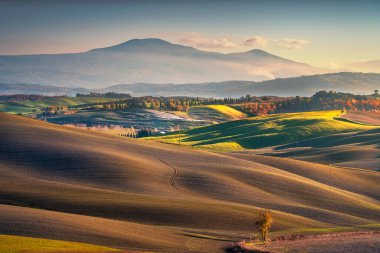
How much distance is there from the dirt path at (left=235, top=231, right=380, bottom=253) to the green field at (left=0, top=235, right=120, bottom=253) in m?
14.2

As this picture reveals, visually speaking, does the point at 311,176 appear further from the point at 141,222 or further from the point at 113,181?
the point at 141,222

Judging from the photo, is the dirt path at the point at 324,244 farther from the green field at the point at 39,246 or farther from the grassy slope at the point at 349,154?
the grassy slope at the point at 349,154

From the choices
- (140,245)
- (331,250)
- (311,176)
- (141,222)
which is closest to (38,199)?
(141,222)

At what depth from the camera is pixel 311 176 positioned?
119 meters

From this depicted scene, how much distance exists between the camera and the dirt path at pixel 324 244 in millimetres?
59312

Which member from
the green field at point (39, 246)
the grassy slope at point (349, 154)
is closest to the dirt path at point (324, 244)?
the green field at point (39, 246)

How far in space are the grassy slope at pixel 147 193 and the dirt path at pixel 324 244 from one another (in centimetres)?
477

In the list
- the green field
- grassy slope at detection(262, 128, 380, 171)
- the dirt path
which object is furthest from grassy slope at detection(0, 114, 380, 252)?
grassy slope at detection(262, 128, 380, 171)

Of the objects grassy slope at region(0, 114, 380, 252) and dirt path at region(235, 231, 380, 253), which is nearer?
dirt path at region(235, 231, 380, 253)

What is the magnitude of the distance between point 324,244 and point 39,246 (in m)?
25.4

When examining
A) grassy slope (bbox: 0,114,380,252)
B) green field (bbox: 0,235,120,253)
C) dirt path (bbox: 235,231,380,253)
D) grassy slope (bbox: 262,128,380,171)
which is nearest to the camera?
green field (bbox: 0,235,120,253)

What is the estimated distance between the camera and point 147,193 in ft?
282

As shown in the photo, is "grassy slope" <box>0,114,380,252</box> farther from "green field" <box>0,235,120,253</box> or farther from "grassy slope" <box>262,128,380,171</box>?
"grassy slope" <box>262,128,380,171</box>

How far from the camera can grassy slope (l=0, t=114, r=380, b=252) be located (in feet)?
205
